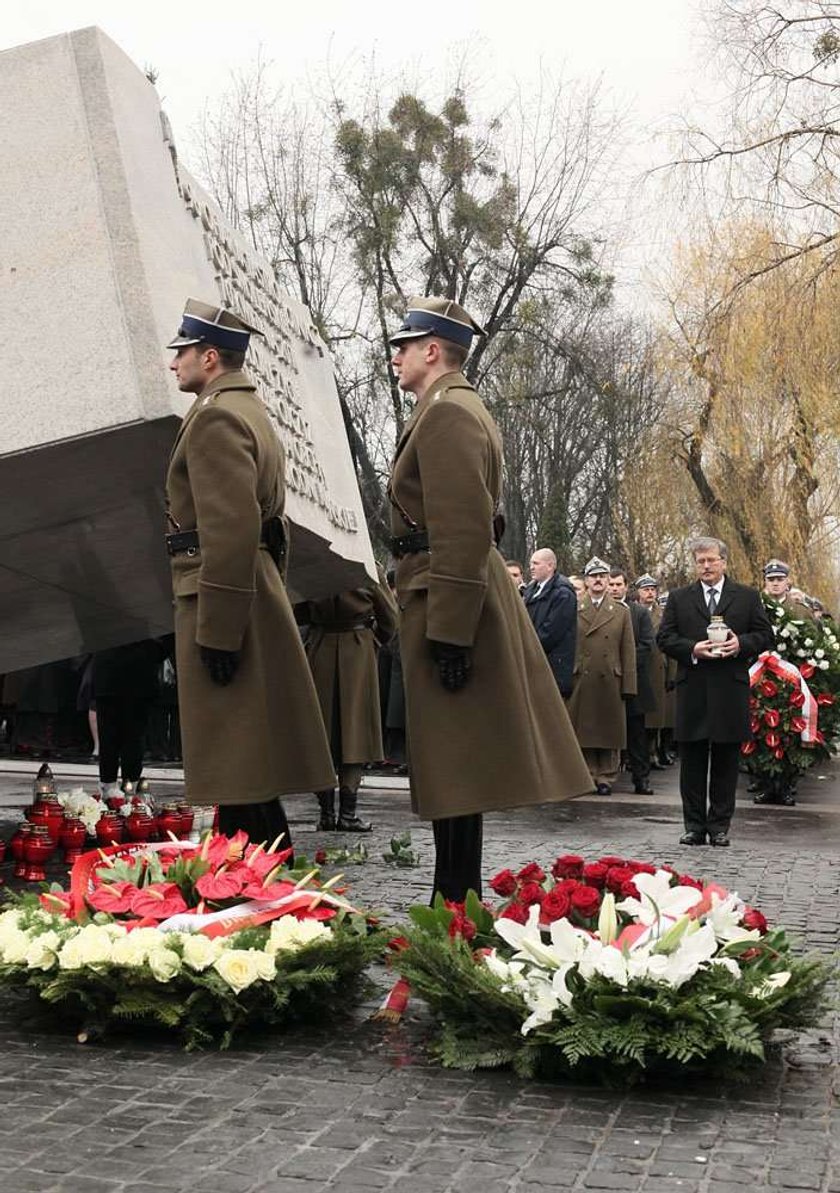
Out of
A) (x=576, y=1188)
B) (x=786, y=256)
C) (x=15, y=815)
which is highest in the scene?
(x=786, y=256)

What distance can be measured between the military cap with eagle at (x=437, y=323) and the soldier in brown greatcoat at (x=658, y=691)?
10787 millimetres

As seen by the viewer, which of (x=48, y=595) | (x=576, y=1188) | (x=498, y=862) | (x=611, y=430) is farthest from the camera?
(x=611, y=430)

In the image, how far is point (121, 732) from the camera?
10.4m

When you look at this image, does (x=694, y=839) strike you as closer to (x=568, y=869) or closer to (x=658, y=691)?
(x=568, y=869)

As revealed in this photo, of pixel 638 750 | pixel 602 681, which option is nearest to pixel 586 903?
pixel 602 681

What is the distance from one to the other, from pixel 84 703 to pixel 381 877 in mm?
8391

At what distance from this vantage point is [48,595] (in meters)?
7.94

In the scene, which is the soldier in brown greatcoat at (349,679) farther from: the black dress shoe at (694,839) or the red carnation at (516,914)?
the red carnation at (516,914)

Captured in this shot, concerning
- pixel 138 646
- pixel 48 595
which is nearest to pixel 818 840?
pixel 138 646

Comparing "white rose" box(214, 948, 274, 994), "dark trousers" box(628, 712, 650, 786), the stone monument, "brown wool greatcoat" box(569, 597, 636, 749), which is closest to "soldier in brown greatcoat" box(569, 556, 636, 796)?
"brown wool greatcoat" box(569, 597, 636, 749)

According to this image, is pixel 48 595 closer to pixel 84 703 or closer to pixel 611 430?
pixel 84 703

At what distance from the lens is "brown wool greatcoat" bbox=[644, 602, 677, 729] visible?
1697 cm

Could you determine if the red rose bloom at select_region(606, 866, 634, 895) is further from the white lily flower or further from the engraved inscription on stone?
the engraved inscription on stone

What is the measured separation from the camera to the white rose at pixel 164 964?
4.55m
